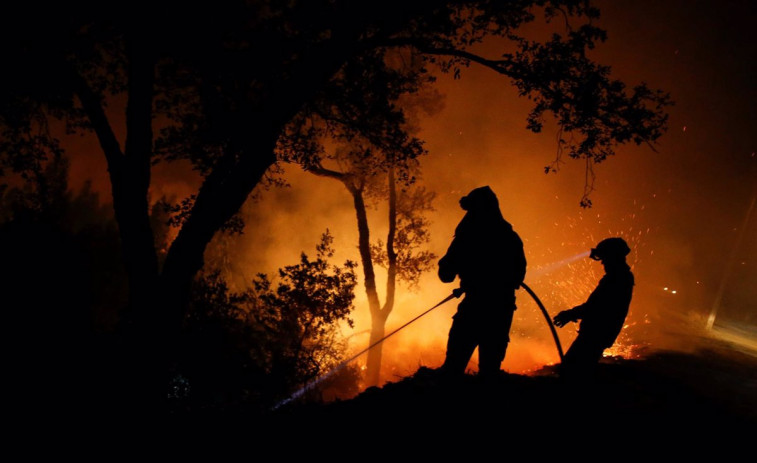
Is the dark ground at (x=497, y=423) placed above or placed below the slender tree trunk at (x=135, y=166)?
below

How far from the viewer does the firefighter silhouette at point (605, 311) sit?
184 inches

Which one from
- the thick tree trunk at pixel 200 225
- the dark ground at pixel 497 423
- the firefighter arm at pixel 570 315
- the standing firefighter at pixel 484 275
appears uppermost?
the thick tree trunk at pixel 200 225

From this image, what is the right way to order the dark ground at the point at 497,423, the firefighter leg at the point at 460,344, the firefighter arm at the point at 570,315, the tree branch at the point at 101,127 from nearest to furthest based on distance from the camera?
the dark ground at the point at 497,423 → the firefighter leg at the point at 460,344 → the firefighter arm at the point at 570,315 → the tree branch at the point at 101,127

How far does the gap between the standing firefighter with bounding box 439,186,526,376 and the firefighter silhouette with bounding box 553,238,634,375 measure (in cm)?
120

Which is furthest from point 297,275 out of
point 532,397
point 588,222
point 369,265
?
point 588,222

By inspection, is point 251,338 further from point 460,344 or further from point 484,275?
point 484,275

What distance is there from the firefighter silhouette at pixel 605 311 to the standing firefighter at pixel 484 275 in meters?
1.20

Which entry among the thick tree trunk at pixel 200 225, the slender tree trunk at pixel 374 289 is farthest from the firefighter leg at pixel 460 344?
the slender tree trunk at pixel 374 289

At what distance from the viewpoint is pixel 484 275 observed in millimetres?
4395

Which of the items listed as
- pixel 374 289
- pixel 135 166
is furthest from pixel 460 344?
pixel 374 289

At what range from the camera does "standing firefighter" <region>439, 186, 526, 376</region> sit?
4.39 meters

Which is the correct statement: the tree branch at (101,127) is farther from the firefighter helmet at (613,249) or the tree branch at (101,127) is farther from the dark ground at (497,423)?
the firefighter helmet at (613,249)

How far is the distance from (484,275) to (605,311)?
1.87 metres

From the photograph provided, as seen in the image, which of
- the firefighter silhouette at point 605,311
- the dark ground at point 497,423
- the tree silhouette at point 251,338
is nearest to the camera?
the dark ground at point 497,423
